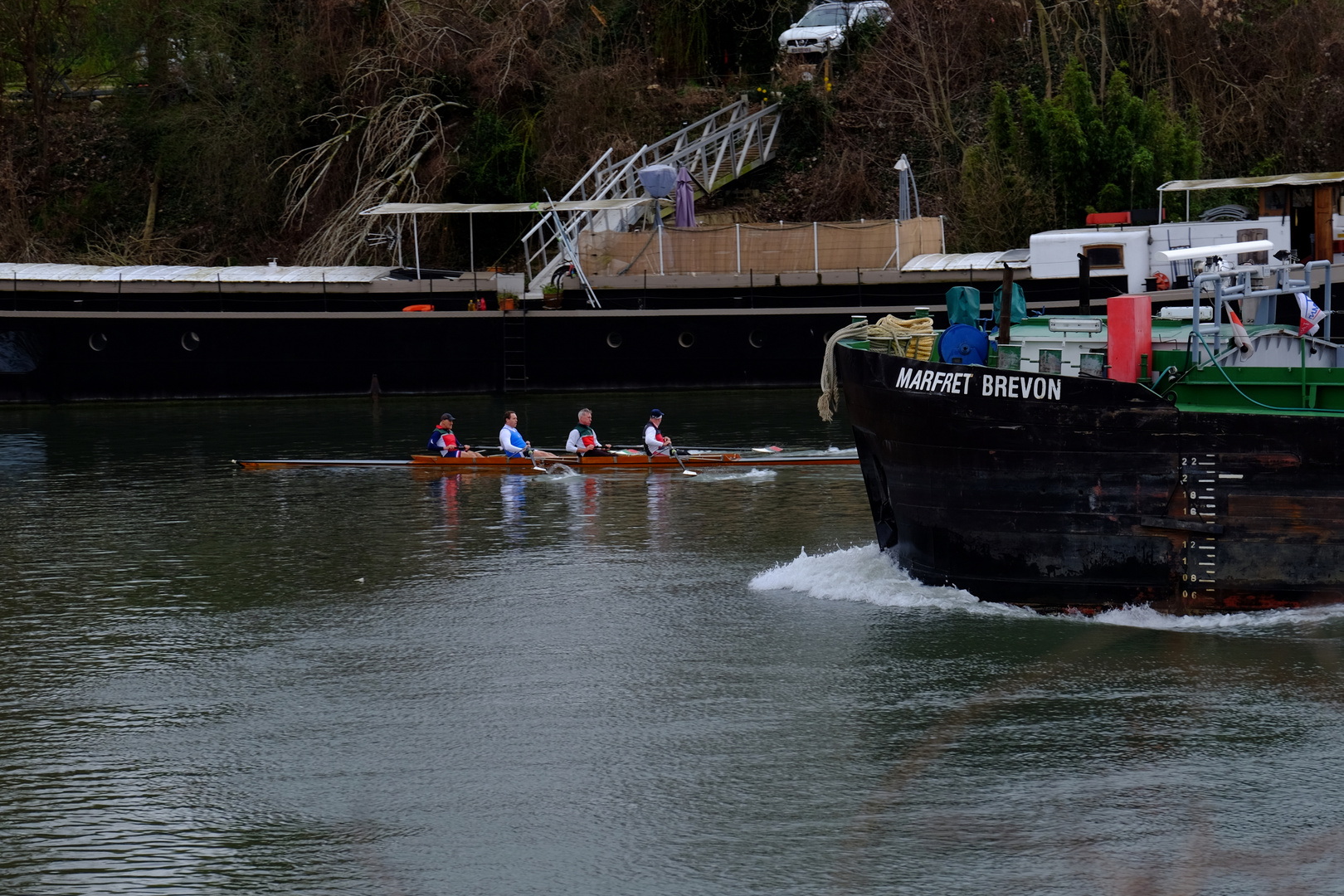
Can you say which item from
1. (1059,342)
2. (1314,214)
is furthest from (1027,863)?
(1314,214)

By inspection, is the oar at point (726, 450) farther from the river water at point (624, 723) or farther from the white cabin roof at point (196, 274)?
the white cabin roof at point (196, 274)

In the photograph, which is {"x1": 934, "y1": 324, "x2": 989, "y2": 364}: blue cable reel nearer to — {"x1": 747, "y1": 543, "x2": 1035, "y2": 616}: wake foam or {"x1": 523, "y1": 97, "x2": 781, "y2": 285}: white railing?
{"x1": 747, "y1": 543, "x2": 1035, "y2": 616}: wake foam

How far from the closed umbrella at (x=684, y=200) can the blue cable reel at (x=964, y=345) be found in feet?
84.6

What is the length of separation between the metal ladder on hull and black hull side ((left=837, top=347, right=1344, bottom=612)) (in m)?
25.2

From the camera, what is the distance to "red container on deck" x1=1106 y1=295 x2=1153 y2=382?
16000 millimetres

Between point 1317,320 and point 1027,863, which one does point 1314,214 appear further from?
point 1027,863

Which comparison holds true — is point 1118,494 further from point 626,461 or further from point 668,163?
point 668,163

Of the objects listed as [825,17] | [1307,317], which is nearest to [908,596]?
[1307,317]

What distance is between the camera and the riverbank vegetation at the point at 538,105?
4725cm

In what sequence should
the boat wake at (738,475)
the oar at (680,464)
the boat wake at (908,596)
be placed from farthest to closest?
the oar at (680,464)
the boat wake at (738,475)
the boat wake at (908,596)

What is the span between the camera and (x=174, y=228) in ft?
178

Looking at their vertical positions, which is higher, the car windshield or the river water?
the car windshield

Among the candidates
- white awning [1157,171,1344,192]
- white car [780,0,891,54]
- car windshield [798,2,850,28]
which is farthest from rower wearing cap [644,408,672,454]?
car windshield [798,2,850,28]

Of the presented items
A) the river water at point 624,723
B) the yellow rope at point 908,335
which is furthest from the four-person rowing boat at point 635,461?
the yellow rope at point 908,335
